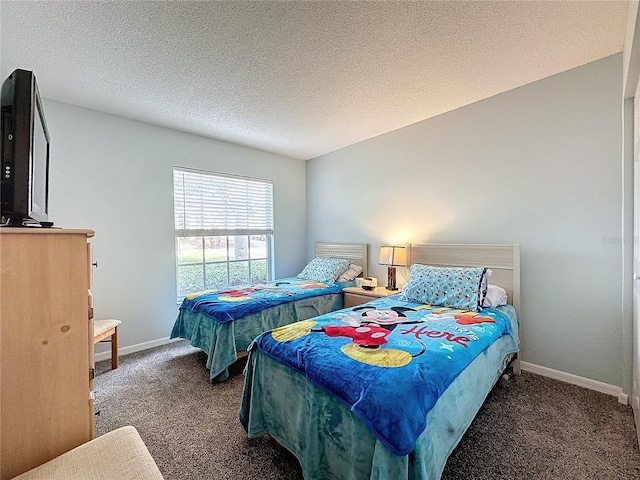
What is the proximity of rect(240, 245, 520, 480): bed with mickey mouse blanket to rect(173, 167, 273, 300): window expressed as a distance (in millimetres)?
2239

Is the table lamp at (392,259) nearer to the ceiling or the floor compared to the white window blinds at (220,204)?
nearer to the floor

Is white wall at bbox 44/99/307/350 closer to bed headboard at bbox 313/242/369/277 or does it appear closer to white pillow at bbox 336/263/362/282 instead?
bed headboard at bbox 313/242/369/277

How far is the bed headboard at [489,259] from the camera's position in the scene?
99.5 inches

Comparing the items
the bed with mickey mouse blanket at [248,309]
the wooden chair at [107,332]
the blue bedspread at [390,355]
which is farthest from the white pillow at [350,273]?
the wooden chair at [107,332]

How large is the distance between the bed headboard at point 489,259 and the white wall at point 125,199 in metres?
2.93

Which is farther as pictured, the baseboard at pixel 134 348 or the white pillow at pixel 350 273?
the white pillow at pixel 350 273

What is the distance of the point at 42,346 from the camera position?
3.04 ft

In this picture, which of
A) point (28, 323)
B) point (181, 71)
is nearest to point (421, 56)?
point (181, 71)

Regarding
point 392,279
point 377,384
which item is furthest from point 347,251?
point 377,384

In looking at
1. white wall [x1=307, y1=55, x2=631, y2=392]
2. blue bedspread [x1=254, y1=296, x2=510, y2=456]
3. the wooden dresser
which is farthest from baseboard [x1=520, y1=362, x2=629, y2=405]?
the wooden dresser

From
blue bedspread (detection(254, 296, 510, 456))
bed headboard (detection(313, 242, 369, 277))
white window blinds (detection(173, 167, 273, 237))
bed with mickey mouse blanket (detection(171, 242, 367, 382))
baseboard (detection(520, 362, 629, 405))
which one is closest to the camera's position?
blue bedspread (detection(254, 296, 510, 456))

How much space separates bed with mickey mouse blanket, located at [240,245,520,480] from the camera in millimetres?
1121

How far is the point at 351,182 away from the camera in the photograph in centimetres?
406

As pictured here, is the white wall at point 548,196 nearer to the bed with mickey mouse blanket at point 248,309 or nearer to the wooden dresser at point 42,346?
the bed with mickey mouse blanket at point 248,309
